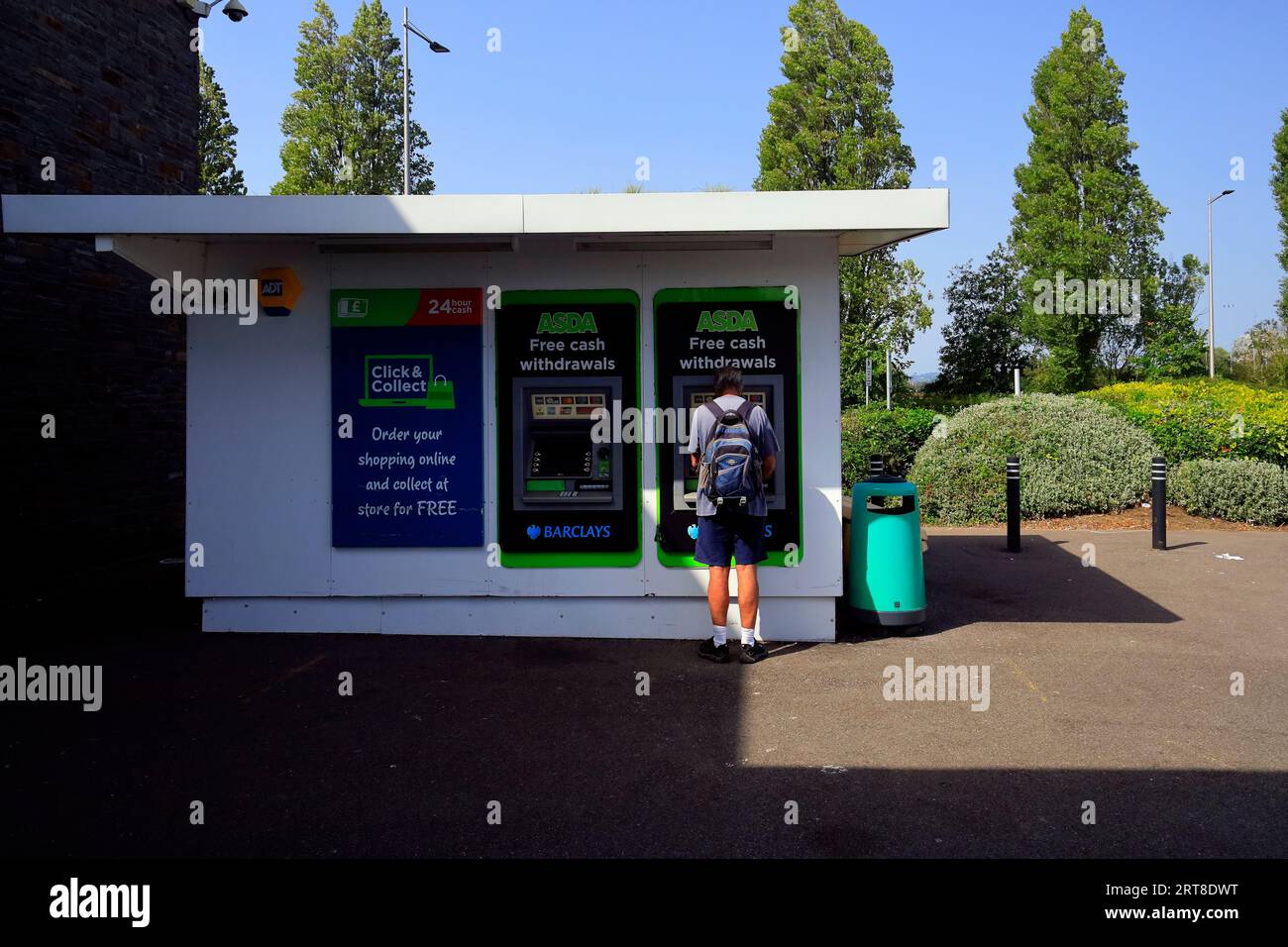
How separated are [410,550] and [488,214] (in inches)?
97.5

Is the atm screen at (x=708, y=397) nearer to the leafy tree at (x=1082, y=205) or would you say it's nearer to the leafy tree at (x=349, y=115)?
the leafy tree at (x=349, y=115)

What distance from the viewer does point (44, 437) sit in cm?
997

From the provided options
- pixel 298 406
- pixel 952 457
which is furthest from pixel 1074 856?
pixel 952 457

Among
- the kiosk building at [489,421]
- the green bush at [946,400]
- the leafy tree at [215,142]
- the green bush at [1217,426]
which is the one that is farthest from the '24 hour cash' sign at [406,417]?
the leafy tree at [215,142]

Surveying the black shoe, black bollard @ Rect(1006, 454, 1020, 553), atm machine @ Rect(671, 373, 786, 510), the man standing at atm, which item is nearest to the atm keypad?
atm machine @ Rect(671, 373, 786, 510)

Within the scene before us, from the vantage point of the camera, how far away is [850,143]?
2780 centimetres

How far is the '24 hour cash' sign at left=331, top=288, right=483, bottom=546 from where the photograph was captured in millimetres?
7398

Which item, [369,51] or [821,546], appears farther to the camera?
[369,51]

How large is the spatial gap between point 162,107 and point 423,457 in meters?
7.35

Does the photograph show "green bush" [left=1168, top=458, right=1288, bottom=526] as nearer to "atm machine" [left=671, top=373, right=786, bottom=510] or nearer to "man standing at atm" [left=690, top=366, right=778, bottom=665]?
"atm machine" [left=671, top=373, right=786, bottom=510]

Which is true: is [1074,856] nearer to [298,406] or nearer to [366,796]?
[366,796]

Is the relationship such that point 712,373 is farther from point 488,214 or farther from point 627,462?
point 488,214

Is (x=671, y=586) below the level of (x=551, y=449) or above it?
below

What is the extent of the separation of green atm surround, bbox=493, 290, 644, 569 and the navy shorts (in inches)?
30.1
